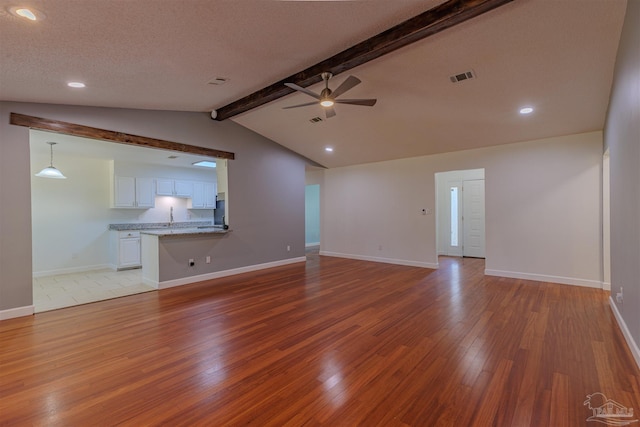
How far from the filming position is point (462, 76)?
350 cm

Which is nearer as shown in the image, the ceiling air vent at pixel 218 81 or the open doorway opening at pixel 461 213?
the ceiling air vent at pixel 218 81

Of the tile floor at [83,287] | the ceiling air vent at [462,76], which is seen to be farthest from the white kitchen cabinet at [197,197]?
the ceiling air vent at [462,76]

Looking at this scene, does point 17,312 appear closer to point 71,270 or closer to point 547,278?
point 71,270

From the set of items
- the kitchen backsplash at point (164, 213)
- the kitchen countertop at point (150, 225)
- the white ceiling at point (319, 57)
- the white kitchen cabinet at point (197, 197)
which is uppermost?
the white ceiling at point (319, 57)

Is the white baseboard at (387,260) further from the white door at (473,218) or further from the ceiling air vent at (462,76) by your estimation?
the ceiling air vent at (462,76)

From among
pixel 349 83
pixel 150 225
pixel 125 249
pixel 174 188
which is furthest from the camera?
pixel 174 188

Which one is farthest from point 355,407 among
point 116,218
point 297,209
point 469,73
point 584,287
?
point 116,218

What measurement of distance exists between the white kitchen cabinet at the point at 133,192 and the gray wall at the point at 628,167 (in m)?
8.17

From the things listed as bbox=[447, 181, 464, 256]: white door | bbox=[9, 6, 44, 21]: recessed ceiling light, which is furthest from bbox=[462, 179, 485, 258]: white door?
bbox=[9, 6, 44, 21]: recessed ceiling light

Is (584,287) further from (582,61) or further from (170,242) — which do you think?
(170,242)

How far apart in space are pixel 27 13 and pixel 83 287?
175 inches

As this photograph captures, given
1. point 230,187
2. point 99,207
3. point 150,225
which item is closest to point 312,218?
point 150,225

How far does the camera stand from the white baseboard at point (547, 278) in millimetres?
4719

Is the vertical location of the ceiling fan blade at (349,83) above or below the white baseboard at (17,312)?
above
